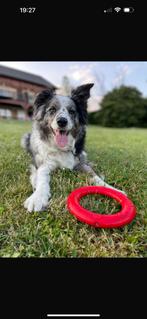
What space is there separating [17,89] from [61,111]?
484 mm

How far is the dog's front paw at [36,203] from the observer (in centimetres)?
179

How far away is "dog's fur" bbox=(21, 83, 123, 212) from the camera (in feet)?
8.57

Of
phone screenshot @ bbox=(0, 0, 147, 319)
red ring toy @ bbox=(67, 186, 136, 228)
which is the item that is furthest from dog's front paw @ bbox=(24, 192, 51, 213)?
red ring toy @ bbox=(67, 186, 136, 228)

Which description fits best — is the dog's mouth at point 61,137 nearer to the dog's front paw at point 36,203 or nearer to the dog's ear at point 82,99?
the dog's ear at point 82,99

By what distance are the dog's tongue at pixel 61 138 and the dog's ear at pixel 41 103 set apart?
29cm

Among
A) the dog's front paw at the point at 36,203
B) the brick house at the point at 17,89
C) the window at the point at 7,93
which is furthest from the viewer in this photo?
the window at the point at 7,93
